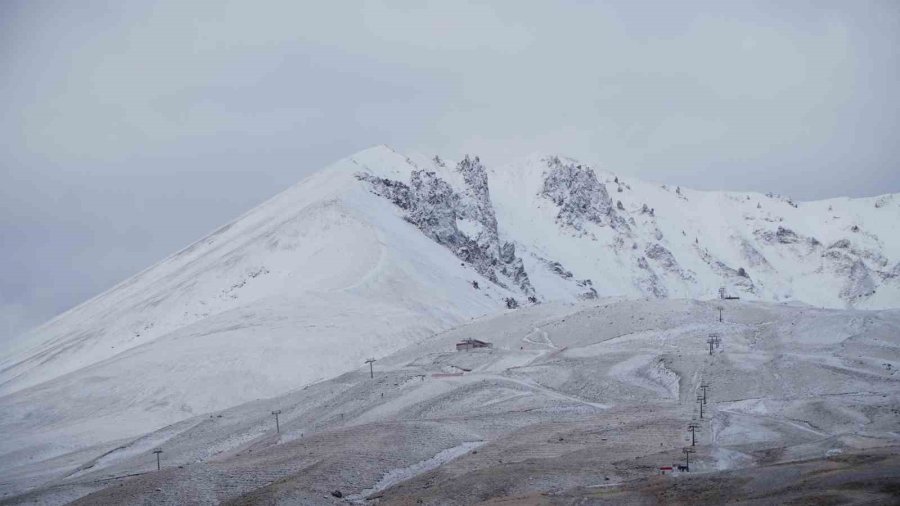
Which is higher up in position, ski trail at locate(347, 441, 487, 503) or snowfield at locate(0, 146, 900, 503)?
snowfield at locate(0, 146, 900, 503)

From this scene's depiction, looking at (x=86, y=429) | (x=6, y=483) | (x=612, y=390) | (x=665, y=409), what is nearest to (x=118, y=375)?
(x=86, y=429)

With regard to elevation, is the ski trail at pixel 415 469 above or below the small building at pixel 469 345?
below

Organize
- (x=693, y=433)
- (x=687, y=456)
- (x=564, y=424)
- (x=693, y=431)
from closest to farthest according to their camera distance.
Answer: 1. (x=687, y=456)
2. (x=693, y=433)
3. (x=693, y=431)
4. (x=564, y=424)

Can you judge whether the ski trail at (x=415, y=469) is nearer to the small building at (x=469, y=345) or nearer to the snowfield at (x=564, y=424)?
the snowfield at (x=564, y=424)

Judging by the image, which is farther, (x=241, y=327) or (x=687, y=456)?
(x=241, y=327)

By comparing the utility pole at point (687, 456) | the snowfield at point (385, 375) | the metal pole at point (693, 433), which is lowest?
the utility pole at point (687, 456)

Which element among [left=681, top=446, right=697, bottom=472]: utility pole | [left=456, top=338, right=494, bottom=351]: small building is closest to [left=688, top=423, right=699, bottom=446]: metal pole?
[left=681, top=446, right=697, bottom=472]: utility pole

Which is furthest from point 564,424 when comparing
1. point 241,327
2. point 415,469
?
point 241,327

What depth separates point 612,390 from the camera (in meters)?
94.5

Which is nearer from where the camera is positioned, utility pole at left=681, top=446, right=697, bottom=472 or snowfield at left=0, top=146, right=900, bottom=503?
utility pole at left=681, top=446, right=697, bottom=472

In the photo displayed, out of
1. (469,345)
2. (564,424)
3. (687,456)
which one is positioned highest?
(469,345)

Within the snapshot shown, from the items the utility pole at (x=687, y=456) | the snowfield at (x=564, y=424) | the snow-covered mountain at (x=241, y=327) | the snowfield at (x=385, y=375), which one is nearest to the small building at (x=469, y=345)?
the snowfield at (x=385, y=375)

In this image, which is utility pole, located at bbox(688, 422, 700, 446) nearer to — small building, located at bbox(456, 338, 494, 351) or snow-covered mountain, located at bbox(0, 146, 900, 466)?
small building, located at bbox(456, 338, 494, 351)

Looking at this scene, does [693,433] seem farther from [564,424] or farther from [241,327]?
[241,327]
